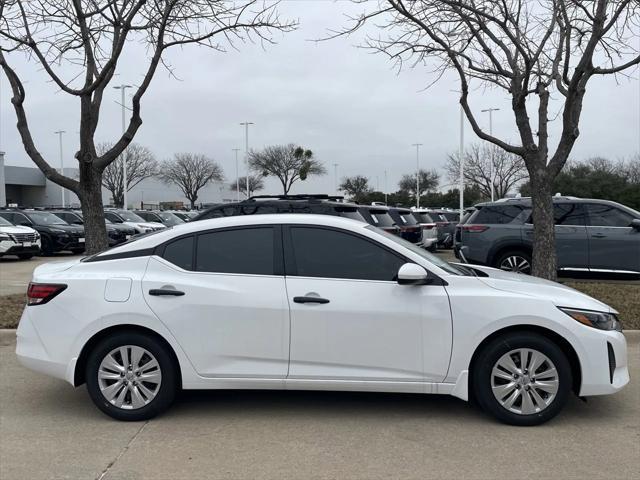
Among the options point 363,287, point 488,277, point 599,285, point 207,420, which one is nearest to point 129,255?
point 207,420

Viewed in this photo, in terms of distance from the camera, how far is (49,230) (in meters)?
19.7

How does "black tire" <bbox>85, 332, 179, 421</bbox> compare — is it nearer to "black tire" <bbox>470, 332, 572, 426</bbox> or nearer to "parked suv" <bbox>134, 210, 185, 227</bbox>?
"black tire" <bbox>470, 332, 572, 426</bbox>

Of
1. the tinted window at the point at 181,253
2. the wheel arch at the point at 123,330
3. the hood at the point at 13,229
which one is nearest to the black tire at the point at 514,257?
the tinted window at the point at 181,253

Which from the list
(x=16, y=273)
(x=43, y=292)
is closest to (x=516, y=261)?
(x=43, y=292)

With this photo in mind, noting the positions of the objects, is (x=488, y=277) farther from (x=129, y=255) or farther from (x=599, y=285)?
(x=599, y=285)

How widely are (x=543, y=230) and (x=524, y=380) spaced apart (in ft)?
18.1

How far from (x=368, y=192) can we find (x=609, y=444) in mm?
71102

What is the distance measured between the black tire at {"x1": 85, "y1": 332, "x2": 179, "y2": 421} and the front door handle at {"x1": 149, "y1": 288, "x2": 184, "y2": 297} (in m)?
0.34

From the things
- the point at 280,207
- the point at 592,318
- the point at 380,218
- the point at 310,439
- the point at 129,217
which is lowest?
the point at 310,439

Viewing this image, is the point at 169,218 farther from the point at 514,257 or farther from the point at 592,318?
the point at 592,318

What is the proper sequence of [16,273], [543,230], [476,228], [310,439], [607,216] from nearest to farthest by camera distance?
[310,439]
[543,230]
[607,216]
[476,228]
[16,273]

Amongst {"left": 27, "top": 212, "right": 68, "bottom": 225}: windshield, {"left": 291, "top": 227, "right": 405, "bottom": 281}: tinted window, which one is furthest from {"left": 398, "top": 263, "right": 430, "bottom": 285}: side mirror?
{"left": 27, "top": 212, "right": 68, "bottom": 225}: windshield

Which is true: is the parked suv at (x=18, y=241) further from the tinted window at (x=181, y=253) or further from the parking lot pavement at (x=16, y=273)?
the tinted window at (x=181, y=253)

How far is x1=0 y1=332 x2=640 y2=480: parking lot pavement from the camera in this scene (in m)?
3.74
